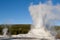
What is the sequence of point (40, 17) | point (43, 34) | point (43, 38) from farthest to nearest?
point (40, 17), point (43, 34), point (43, 38)

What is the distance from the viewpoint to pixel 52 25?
45750 mm

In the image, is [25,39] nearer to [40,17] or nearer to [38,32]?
[38,32]

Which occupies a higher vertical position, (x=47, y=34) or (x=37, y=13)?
(x=37, y=13)

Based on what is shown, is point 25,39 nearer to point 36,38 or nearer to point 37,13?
point 36,38

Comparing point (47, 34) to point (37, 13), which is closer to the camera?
point (47, 34)

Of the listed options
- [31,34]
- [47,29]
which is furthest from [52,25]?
[31,34]

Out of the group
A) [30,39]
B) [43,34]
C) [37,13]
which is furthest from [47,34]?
[37,13]

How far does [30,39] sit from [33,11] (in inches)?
394

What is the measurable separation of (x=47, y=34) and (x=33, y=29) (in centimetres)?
367

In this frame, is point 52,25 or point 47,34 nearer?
point 47,34

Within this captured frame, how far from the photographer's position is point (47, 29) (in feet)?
143

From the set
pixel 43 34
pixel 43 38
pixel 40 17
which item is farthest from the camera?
pixel 40 17

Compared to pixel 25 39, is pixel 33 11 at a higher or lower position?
higher

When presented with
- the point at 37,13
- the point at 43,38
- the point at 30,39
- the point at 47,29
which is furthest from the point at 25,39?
the point at 37,13
